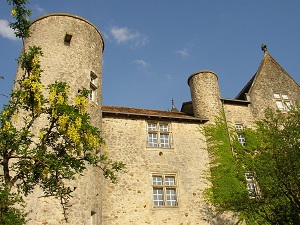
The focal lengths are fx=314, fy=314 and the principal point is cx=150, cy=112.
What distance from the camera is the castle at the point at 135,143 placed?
48.0ft

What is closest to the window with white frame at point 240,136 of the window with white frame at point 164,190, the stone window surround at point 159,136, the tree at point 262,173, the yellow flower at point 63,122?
the tree at point 262,173

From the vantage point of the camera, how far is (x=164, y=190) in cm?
1597

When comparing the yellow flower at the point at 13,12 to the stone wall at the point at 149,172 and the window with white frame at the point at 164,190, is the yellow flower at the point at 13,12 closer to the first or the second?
the stone wall at the point at 149,172

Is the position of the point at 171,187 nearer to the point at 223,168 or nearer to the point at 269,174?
the point at 223,168

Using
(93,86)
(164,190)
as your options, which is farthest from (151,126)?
(93,86)

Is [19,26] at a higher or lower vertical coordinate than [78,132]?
higher

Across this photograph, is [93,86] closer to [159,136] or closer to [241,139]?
[159,136]

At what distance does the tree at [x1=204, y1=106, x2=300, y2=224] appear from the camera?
1338cm

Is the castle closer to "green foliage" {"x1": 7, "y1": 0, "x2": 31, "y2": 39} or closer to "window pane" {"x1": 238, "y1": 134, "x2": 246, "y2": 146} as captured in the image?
"window pane" {"x1": 238, "y1": 134, "x2": 246, "y2": 146}

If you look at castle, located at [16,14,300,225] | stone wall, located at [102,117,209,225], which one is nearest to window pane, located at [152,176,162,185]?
castle, located at [16,14,300,225]

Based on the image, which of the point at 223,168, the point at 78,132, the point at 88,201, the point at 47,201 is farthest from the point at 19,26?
the point at 223,168

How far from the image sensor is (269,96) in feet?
69.5

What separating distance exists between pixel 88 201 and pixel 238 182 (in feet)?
26.6

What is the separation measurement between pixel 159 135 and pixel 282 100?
9.43 metres
